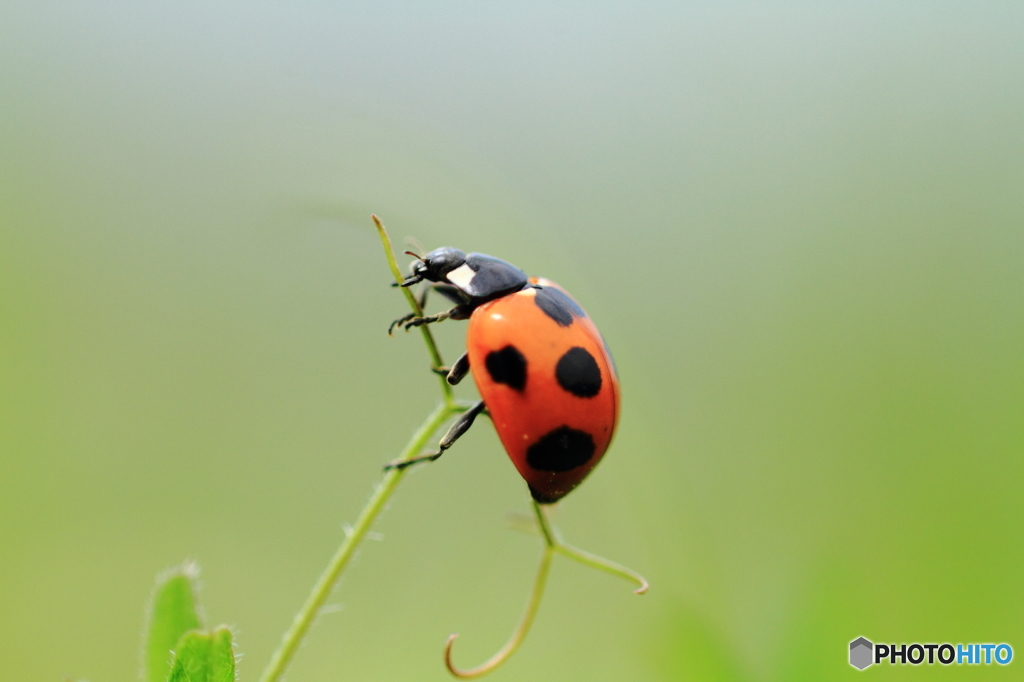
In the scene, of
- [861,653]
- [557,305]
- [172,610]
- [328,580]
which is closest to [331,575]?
[328,580]

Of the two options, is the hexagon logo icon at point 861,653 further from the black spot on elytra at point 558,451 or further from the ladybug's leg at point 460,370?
the ladybug's leg at point 460,370

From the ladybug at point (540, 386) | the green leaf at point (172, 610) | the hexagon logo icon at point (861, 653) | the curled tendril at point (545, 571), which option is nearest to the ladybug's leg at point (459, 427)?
the ladybug at point (540, 386)

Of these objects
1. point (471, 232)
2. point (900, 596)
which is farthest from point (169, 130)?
point (900, 596)

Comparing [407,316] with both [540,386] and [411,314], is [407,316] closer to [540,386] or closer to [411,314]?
[411,314]

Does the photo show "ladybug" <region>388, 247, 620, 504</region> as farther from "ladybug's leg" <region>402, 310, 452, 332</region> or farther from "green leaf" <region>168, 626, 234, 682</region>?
"green leaf" <region>168, 626, 234, 682</region>

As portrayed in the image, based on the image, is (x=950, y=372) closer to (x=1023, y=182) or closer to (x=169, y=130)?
(x=1023, y=182)
